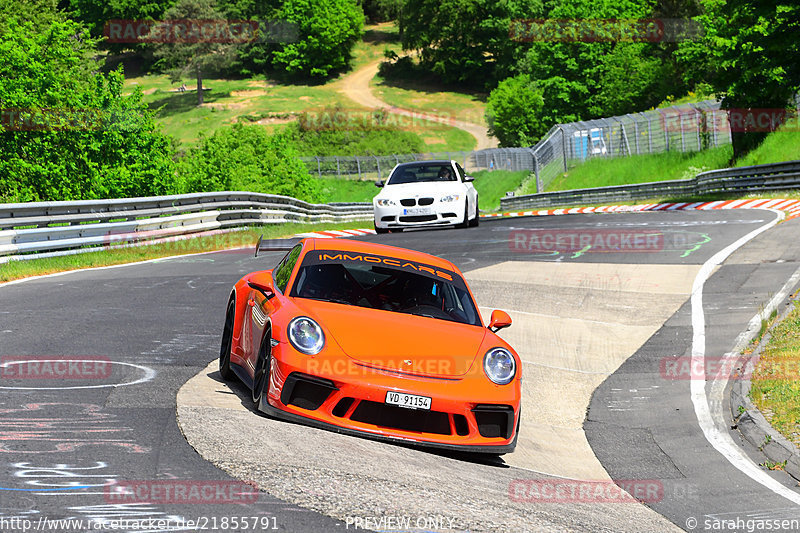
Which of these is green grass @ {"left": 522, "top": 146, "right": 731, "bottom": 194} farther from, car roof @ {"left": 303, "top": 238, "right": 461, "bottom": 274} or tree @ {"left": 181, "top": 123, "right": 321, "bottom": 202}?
car roof @ {"left": 303, "top": 238, "right": 461, "bottom": 274}

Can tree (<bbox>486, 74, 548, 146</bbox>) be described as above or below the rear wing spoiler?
below

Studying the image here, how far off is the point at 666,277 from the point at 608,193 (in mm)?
29129

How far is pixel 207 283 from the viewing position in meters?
15.3

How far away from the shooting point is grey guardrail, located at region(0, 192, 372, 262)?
1755 centimetres

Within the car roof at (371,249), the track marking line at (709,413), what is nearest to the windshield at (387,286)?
the car roof at (371,249)

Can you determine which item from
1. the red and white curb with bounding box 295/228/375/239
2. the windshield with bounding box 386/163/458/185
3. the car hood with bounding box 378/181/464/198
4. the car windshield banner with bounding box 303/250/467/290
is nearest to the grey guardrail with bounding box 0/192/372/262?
the red and white curb with bounding box 295/228/375/239

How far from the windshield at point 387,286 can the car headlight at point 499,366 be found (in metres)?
0.64

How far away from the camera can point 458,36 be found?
136m

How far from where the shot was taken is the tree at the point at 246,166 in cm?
4319

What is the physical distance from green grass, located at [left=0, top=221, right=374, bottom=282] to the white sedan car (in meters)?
3.76

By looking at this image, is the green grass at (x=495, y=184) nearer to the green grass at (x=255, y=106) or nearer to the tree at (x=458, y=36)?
the green grass at (x=255, y=106)

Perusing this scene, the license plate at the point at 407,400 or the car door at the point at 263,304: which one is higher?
the car door at the point at 263,304

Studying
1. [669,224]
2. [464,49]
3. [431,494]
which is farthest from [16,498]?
[464,49]

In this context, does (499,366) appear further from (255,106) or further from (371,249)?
(255,106)
